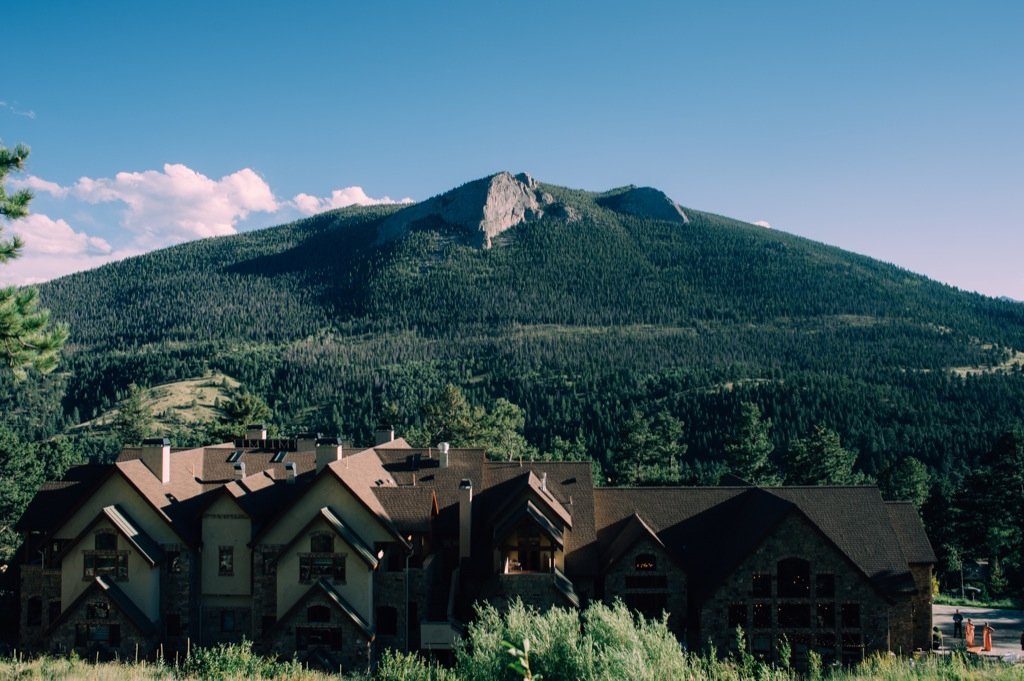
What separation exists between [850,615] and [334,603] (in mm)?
21427

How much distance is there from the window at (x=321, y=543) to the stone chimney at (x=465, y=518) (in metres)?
5.68

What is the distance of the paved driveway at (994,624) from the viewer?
1448 inches

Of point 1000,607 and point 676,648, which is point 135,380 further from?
point 676,648

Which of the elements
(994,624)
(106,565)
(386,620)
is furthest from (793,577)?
(106,565)

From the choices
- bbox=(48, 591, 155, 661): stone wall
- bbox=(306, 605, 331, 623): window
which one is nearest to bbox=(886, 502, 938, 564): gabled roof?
bbox=(306, 605, 331, 623): window

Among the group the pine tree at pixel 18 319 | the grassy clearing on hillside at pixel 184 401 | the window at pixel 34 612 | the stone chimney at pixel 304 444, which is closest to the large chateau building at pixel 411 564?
the window at pixel 34 612

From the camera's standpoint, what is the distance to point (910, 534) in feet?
121

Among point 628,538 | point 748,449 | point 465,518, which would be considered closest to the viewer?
point 628,538

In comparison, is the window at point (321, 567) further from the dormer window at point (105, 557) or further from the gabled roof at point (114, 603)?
the dormer window at point (105, 557)

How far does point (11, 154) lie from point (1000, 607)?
53.7 meters

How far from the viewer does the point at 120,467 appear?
35.4 metres

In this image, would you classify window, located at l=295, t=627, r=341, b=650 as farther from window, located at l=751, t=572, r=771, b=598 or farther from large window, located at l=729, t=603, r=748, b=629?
window, located at l=751, t=572, r=771, b=598

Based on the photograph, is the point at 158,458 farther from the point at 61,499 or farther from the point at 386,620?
the point at 386,620

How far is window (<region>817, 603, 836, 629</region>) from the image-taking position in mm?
33500
